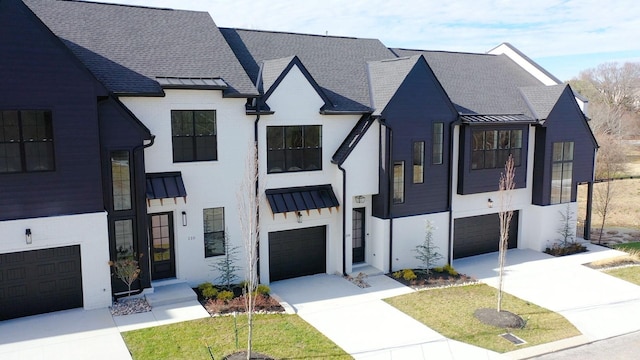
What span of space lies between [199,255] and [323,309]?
4.90 meters

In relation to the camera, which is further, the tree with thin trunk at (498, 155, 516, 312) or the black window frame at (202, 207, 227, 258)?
the black window frame at (202, 207, 227, 258)

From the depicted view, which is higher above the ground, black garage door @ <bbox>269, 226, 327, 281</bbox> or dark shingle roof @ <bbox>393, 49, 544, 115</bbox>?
dark shingle roof @ <bbox>393, 49, 544, 115</bbox>

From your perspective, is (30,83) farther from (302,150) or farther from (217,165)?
(302,150)

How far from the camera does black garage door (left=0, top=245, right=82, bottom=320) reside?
1476 cm

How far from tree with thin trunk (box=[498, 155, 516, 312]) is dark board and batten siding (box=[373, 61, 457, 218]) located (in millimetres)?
2594

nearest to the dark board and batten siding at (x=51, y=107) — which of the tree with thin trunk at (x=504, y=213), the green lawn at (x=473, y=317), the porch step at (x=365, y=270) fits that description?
the porch step at (x=365, y=270)

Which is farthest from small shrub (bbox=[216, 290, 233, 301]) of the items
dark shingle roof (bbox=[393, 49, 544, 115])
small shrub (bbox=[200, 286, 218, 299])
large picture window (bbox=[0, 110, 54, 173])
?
dark shingle roof (bbox=[393, 49, 544, 115])

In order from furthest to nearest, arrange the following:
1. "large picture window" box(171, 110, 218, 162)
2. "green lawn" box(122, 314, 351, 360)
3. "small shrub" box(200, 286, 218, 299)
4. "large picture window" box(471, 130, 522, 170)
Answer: "large picture window" box(471, 130, 522, 170) → "large picture window" box(171, 110, 218, 162) → "small shrub" box(200, 286, 218, 299) → "green lawn" box(122, 314, 351, 360)

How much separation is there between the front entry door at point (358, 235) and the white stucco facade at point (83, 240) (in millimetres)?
9618

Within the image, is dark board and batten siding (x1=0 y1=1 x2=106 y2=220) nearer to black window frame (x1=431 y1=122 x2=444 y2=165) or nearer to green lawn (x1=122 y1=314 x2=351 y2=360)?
green lawn (x1=122 y1=314 x2=351 y2=360)

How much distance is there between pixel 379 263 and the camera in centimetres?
2056

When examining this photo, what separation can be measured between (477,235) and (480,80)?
795 cm

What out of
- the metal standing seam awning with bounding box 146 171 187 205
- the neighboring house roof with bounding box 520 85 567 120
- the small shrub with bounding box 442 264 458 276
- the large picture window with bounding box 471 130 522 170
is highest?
the neighboring house roof with bounding box 520 85 567 120

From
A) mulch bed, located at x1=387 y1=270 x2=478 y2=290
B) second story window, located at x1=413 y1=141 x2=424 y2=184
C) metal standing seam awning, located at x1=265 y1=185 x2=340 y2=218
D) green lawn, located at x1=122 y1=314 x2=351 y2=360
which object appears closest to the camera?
green lawn, located at x1=122 y1=314 x2=351 y2=360
